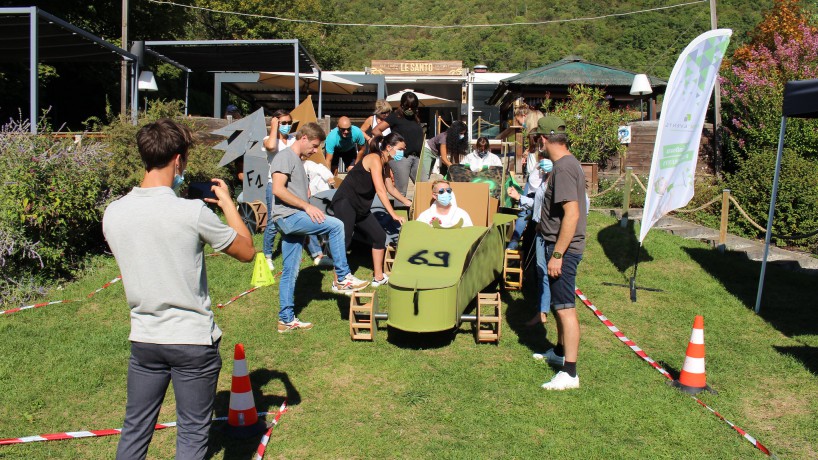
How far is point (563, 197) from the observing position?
196 inches

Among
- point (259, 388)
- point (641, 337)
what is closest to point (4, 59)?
point (259, 388)

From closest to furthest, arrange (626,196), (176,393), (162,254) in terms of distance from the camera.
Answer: (162,254)
(176,393)
(626,196)

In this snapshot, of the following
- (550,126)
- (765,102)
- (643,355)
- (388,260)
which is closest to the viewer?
(550,126)

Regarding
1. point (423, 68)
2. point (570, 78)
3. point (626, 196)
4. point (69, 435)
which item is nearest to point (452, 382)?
point (69, 435)

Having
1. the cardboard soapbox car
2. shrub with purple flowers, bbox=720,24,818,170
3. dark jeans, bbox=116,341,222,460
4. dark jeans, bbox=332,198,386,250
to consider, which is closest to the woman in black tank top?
dark jeans, bbox=332,198,386,250

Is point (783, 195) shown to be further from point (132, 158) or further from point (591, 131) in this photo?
point (132, 158)

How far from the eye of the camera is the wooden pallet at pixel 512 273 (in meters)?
7.90

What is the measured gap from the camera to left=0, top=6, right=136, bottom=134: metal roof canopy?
10.1 m

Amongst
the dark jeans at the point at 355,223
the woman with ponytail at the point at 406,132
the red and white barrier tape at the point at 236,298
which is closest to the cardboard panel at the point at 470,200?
the dark jeans at the point at 355,223

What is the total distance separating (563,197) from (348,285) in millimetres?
2861

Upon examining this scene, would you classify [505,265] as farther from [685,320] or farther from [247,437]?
[247,437]

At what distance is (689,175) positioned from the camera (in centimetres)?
805

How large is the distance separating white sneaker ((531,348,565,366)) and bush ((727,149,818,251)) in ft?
27.4

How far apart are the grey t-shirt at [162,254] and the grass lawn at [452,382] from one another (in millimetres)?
1517
